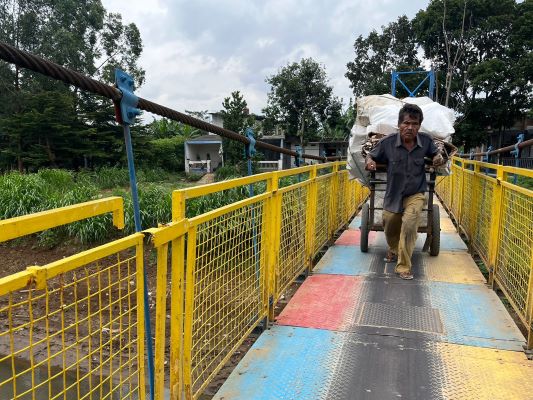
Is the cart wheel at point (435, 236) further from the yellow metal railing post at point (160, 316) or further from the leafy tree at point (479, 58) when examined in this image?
the leafy tree at point (479, 58)

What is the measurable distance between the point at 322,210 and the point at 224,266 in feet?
9.75

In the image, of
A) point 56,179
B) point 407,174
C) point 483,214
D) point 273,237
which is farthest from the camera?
point 56,179

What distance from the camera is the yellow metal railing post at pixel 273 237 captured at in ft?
10.7

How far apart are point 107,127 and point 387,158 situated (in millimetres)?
24024

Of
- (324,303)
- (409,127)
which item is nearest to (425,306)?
(324,303)

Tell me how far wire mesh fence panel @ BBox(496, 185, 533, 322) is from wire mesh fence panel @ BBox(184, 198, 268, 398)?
1.93 metres

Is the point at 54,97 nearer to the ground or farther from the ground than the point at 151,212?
farther from the ground

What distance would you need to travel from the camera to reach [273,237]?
331cm

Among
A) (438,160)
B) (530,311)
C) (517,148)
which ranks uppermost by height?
(517,148)

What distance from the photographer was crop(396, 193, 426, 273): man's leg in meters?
4.50

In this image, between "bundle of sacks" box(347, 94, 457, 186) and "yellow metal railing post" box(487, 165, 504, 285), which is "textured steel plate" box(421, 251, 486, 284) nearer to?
"yellow metal railing post" box(487, 165, 504, 285)

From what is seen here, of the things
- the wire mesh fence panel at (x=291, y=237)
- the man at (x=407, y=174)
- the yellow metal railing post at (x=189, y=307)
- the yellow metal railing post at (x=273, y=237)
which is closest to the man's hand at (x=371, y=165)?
the man at (x=407, y=174)

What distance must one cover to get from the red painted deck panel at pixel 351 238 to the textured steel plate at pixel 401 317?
234cm

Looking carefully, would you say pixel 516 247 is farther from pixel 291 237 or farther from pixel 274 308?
pixel 274 308
